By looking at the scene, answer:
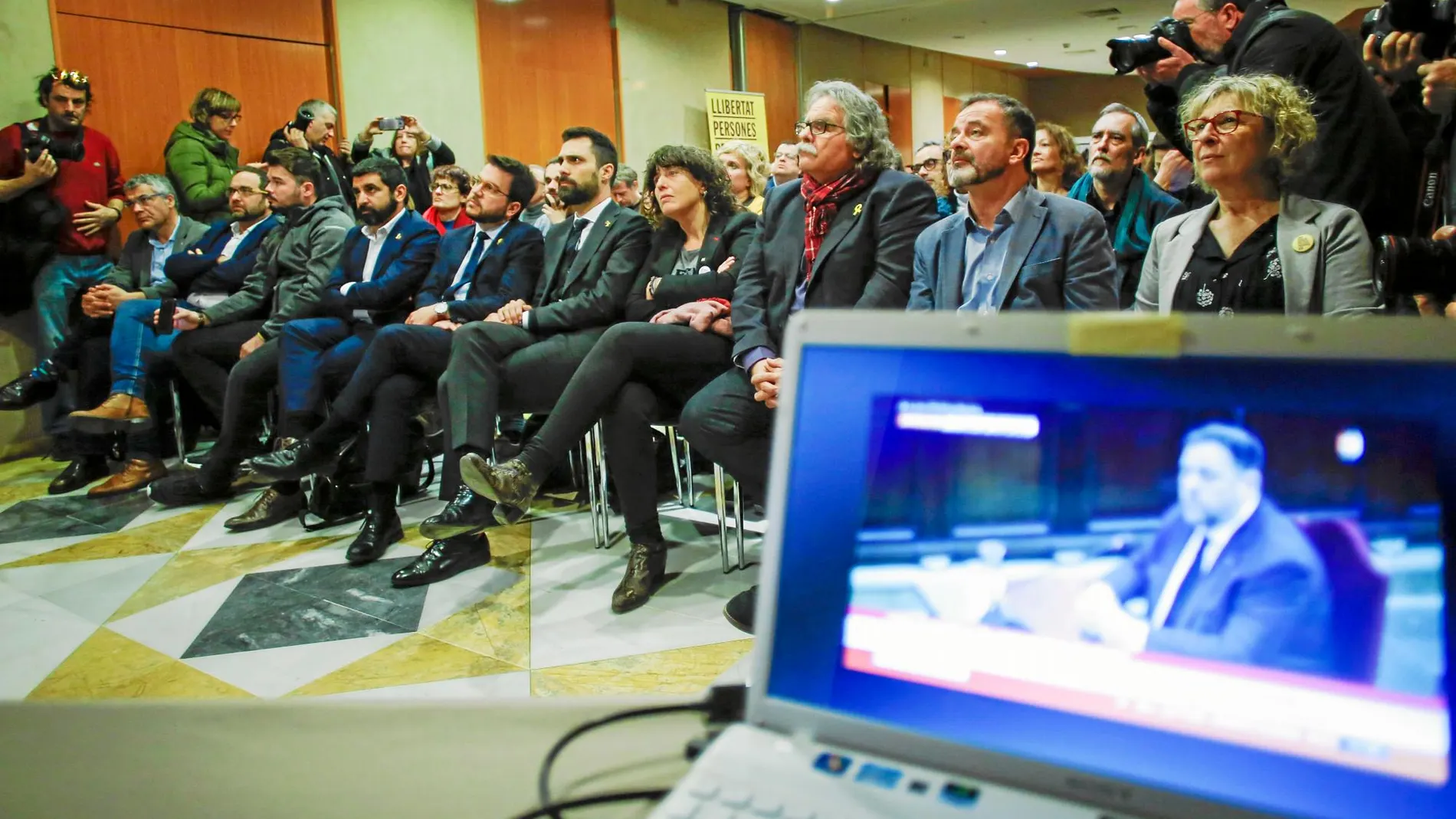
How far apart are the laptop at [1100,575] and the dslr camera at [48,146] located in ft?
17.1

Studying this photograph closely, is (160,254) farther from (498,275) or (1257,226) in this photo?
(1257,226)

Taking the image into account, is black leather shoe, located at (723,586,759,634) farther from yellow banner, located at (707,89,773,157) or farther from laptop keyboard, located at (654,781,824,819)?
yellow banner, located at (707,89,773,157)

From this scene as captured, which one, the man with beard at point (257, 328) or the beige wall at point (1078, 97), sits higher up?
the beige wall at point (1078, 97)

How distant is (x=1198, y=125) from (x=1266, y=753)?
1824 mm

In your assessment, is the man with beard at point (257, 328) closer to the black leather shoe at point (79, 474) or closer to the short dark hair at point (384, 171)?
the short dark hair at point (384, 171)

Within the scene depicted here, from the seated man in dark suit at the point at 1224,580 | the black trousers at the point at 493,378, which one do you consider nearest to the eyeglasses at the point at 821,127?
the black trousers at the point at 493,378

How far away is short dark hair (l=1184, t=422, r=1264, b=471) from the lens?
1.59 ft

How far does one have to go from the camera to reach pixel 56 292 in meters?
4.68

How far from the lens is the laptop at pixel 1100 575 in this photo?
457 mm

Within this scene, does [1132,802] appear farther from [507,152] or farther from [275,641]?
[507,152]

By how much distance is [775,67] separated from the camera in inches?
391

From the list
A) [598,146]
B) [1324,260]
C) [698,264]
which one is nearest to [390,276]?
[598,146]

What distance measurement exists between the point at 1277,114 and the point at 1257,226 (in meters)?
0.22

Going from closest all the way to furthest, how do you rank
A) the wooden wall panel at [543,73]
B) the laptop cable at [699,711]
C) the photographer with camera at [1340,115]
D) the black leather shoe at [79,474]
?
the laptop cable at [699,711] < the photographer with camera at [1340,115] < the black leather shoe at [79,474] < the wooden wall panel at [543,73]
